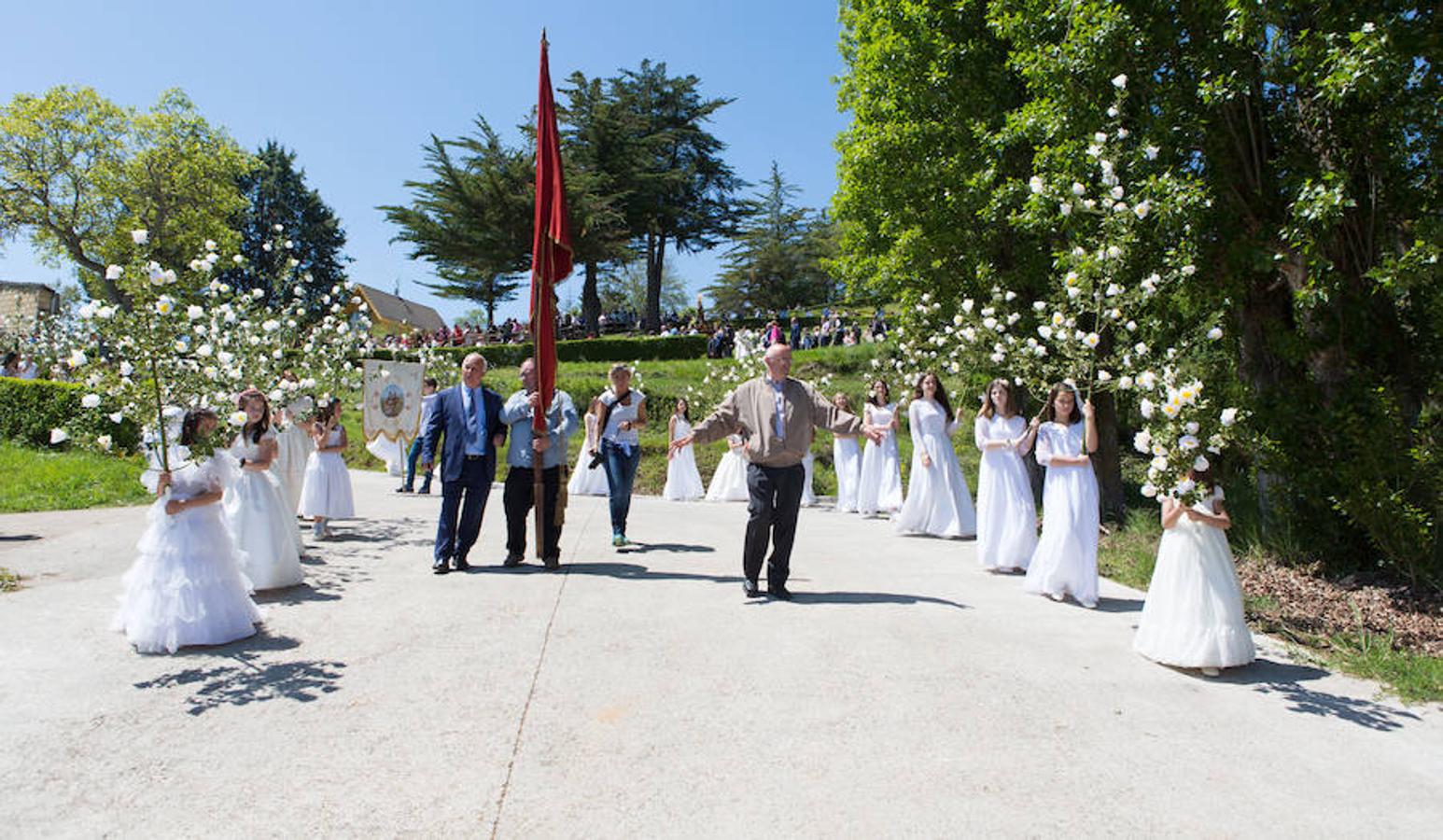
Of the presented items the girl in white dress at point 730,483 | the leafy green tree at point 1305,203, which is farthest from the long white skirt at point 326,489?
the leafy green tree at point 1305,203

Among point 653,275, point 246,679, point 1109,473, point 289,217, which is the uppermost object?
point 289,217

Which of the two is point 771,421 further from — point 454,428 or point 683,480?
point 683,480

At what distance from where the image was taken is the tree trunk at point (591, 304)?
1750 inches

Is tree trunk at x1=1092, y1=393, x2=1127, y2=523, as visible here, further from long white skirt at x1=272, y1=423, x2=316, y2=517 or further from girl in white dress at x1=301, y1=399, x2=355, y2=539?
long white skirt at x1=272, y1=423, x2=316, y2=517

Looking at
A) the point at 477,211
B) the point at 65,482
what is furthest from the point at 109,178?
the point at 65,482

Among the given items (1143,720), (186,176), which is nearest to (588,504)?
(1143,720)

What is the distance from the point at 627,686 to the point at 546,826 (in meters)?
1.60

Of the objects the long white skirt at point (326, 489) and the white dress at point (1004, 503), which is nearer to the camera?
the white dress at point (1004, 503)

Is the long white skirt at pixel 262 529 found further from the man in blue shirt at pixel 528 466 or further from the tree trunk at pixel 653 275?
the tree trunk at pixel 653 275

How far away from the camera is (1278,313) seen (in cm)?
881

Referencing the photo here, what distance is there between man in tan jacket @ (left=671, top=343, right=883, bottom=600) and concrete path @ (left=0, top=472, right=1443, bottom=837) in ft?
1.66

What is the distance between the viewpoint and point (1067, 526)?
7766mm

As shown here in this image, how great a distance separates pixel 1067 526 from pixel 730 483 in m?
10.8

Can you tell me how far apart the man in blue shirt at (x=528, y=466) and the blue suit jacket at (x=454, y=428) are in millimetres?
144
